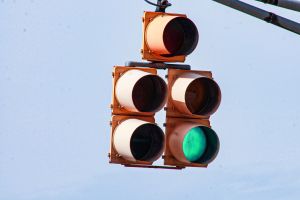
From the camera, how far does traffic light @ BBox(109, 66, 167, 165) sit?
712 cm

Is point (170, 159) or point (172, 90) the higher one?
point (172, 90)

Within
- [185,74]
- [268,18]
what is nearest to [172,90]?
[185,74]

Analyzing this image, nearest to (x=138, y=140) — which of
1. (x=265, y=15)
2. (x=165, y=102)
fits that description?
(x=165, y=102)

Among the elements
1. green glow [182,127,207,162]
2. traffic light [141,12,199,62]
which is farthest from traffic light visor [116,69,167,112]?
green glow [182,127,207,162]

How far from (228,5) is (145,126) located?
1.35 metres

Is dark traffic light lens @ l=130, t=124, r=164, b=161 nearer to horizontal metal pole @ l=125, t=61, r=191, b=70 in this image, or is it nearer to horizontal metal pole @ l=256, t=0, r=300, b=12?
horizontal metal pole @ l=125, t=61, r=191, b=70

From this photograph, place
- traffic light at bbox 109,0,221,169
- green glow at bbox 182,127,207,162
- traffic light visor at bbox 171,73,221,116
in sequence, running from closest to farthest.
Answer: traffic light at bbox 109,0,221,169 → traffic light visor at bbox 171,73,221,116 → green glow at bbox 182,127,207,162

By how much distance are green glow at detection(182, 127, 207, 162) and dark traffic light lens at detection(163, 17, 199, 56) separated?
0.73 m

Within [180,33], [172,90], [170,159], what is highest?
[180,33]

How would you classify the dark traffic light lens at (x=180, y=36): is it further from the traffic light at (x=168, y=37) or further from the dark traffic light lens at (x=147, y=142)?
the dark traffic light lens at (x=147, y=142)

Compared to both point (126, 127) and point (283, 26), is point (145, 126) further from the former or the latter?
point (283, 26)

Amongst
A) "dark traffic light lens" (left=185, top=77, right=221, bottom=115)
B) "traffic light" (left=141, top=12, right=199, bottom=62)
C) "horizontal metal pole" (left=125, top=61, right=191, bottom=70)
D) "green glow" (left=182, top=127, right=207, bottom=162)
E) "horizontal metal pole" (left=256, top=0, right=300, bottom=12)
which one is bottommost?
"green glow" (left=182, top=127, right=207, bottom=162)

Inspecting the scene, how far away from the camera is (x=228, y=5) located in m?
7.49

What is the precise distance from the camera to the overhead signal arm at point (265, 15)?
759 cm
